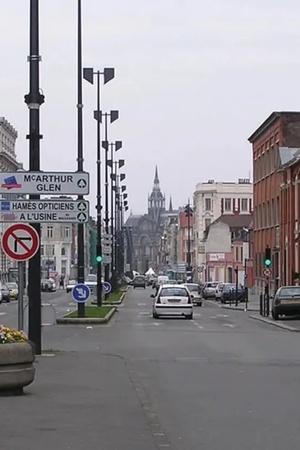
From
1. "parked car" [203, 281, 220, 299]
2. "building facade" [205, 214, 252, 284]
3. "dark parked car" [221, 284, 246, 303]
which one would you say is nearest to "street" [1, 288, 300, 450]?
"dark parked car" [221, 284, 246, 303]

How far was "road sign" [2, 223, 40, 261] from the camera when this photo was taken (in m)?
17.6

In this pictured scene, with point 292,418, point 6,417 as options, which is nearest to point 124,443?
point 6,417

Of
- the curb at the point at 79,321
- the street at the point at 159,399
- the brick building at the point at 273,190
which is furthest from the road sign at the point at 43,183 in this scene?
the brick building at the point at 273,190

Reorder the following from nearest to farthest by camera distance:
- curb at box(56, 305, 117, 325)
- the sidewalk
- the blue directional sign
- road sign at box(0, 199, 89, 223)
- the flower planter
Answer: the sidewalk → the flower planter → road sign at box(0, 199, 89, 223) → the blue directional sign → curb at box(56, 305, 117, 325)

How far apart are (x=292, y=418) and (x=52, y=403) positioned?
10.2ft

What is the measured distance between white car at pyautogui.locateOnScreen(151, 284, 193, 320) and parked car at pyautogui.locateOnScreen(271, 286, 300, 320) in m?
3.71

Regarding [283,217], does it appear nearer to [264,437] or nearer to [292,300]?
[292,300]

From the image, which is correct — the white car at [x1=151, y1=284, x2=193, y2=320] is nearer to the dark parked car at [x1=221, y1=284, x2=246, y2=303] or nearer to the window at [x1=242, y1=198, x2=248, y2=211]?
the dark parked car at [x1=221, y1=284, x2=246, y2=303]

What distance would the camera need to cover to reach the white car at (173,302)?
141 ft

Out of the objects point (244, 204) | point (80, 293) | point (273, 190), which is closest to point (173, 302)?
point (80, 293)

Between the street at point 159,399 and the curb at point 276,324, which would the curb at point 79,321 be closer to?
the curb at point 276,324

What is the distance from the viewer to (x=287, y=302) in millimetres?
42812

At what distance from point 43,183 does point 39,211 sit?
569mm

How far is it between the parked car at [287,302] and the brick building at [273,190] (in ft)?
82.8
